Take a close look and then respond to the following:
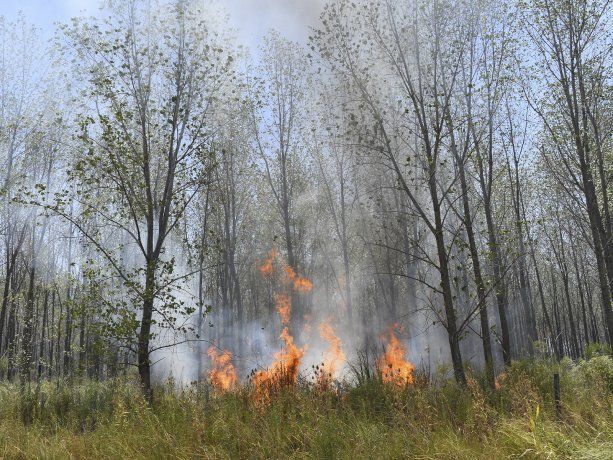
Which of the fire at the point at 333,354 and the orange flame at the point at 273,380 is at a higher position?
the fire at the point at 333,354

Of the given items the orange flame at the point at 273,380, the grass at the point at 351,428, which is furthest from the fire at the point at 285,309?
the grass at the point at 351,428

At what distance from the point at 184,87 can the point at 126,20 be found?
1941 mm

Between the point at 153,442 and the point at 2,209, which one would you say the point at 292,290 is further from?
the point at 153,442

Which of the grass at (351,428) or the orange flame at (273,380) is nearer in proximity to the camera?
the grass at (351,428)

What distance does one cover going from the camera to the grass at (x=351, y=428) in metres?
5.37

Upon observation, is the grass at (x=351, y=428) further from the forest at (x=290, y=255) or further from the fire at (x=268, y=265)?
the fire at (x=268, y=265)

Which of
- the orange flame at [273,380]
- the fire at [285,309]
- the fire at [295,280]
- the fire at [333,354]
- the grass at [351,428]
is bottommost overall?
the grass at [351,428]

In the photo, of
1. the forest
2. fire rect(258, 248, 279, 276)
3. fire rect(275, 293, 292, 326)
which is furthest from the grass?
fire rect(275, 293, 292, 326)

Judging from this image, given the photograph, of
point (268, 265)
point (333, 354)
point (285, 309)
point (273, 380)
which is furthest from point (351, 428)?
point (285, 309)

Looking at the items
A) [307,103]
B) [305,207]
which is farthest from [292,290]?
[307,103]

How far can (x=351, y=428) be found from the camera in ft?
20.9

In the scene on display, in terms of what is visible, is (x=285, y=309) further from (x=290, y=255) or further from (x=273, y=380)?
(x=273, y=380)

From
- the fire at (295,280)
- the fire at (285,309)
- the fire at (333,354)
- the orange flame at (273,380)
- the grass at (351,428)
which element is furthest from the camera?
the fire at (285,309)

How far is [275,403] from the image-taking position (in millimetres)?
7938
